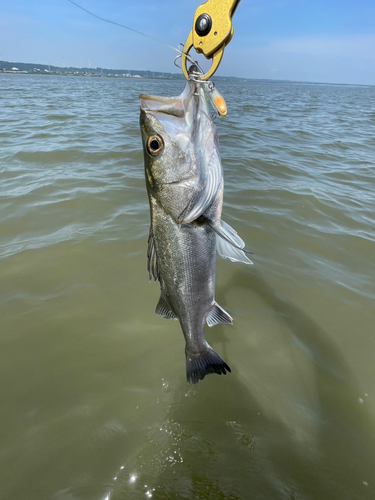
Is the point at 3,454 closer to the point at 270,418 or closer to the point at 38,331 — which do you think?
the point at 38,331

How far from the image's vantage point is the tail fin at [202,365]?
2.02 meters

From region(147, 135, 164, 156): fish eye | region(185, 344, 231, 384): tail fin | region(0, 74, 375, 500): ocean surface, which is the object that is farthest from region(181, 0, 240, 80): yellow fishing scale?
region(0, 74, 375, 500): ocean surface

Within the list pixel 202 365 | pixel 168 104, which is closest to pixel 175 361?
pixel 202 365

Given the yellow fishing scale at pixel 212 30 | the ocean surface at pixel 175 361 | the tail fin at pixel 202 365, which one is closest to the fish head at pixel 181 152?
the yellow fishing scale at pixel 212 30

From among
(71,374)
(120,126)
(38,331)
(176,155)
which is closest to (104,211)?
(38,331)

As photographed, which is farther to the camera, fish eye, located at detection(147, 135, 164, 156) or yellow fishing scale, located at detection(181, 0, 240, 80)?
fish eye, located at detection(147, 135, 164, 156)

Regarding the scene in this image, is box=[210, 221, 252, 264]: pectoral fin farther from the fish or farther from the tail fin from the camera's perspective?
the tail fin

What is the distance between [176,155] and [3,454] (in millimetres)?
2434

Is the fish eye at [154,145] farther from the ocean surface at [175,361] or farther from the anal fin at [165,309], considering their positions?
the ocean surface at [175,361]

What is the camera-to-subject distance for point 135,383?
8.21ft

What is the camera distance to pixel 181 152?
5.81ft

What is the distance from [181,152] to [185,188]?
0.23 meters

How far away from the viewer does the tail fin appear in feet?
6.63

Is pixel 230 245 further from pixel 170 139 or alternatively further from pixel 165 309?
pixel 170 139
